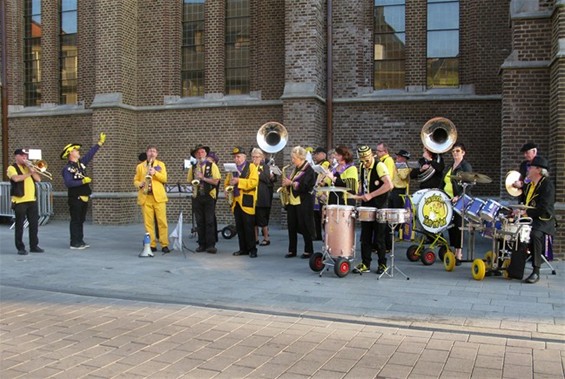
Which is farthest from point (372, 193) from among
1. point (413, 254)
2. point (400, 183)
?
point (400, 183)

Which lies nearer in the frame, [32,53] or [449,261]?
[449,261]

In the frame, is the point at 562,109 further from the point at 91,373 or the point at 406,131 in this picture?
the point at 91,373

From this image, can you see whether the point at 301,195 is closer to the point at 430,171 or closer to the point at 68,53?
the point at 430,171

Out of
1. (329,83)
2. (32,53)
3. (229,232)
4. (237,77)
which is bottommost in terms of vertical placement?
(229,232)

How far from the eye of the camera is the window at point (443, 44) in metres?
15.3

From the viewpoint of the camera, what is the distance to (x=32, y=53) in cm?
1916

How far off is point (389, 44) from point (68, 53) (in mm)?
10844

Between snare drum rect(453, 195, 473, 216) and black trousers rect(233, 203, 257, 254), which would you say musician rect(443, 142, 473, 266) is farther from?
black trousers rect(233, 203, 257, 254)

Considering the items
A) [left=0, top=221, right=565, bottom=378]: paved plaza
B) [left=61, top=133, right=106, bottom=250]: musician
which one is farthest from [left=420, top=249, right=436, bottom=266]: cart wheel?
[left=61, top=133, right=106, bottom=250]: musician

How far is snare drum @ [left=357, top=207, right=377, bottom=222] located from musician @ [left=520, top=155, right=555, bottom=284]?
2195mm

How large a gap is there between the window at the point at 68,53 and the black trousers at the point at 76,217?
8.08 meters

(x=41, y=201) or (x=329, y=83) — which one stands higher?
(x=329, y=83)

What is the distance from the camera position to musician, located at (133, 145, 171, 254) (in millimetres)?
10539

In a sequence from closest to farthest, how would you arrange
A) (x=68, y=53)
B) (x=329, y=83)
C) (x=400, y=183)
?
1. (x=400, y=183)
2. (x=329, y=83)
3. (x=68, y=53)
